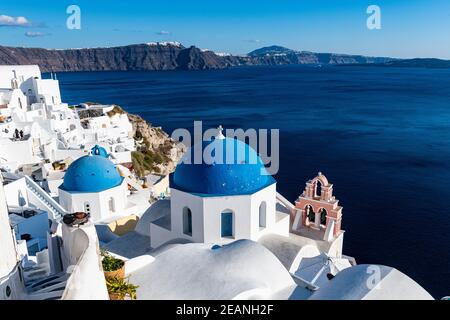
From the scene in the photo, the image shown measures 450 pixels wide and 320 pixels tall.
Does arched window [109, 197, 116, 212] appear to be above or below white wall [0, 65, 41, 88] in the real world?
below

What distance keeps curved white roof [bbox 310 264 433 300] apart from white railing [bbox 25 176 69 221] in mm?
16865

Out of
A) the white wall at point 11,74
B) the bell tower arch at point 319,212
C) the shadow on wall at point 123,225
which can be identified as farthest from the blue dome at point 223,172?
the white wall at point 11,74

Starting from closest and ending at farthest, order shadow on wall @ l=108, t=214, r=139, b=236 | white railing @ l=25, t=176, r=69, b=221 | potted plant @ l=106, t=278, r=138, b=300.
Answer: potted plant @ l=106, t=278, r=138, b=300, white railing @ l=25, t=176, r=69, b=221, shadow on wall @ l=108, t=214, r=139, b=236

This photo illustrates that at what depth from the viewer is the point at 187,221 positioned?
654 inches

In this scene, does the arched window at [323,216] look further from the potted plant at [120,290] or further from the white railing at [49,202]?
the white railing at [49,202]

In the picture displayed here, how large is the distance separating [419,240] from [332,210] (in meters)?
19.7

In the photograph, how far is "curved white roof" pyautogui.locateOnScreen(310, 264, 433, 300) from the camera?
8.29 m

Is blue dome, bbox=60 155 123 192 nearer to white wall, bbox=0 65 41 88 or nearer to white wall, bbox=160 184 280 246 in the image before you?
white wall, bbox=160 184 280 246

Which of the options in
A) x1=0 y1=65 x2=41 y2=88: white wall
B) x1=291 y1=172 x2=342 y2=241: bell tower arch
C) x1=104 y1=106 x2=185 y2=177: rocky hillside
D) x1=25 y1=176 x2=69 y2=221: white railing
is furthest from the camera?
x1=0 y1=65 x2=41 y2=88: white wall

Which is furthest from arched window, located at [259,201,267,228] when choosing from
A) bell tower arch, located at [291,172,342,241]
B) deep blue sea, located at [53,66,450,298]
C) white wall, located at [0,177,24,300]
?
deep blue sea, located at [53,66,450,298]

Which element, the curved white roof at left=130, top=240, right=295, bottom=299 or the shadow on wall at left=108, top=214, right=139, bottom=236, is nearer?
the curved white roof at left=130, top=240, right=295, bottom=299

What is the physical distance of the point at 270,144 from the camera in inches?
2499

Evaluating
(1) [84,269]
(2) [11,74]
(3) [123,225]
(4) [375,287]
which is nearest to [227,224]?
(4) [375,287]
